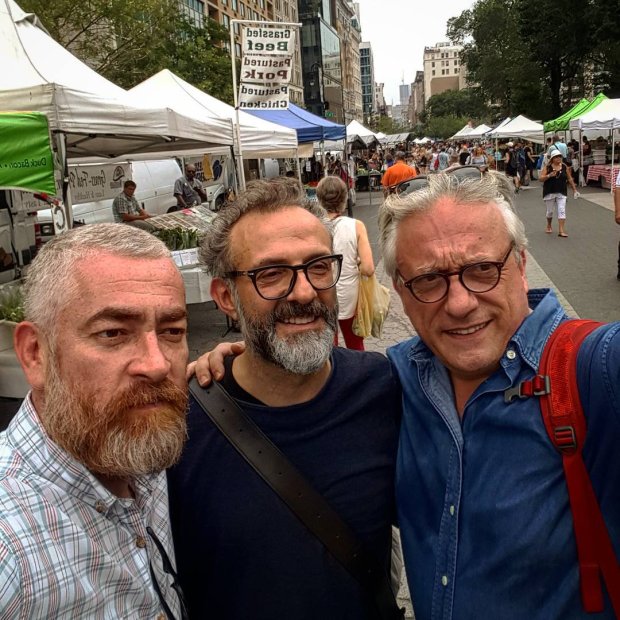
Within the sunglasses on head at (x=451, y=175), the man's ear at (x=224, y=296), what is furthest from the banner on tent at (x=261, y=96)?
the sunglasses on head at (x=451, y=175)

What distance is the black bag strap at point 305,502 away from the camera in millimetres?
1678

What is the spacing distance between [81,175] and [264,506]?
33.0 feet

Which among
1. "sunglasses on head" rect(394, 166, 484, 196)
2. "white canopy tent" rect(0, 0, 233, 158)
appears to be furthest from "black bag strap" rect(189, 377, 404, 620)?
"white canopy tent" rect(0, 0, 233, 158)

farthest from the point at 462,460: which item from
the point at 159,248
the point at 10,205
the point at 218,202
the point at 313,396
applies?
the point at 218,202

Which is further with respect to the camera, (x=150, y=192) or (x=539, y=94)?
(x=539, y=94)

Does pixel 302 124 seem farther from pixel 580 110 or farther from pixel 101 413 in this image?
pixel 101 413

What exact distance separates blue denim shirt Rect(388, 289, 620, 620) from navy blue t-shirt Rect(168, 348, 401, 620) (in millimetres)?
159

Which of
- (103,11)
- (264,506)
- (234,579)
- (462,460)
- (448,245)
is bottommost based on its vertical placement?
(234,579)

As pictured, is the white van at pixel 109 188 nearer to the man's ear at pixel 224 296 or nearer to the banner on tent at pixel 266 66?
the banner on tent at pixel 266 66

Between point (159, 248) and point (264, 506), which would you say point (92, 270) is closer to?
point (159, 248)

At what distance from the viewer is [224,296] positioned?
6.86 ft

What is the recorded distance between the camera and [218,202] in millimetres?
18797

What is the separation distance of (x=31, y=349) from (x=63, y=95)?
422 centimetres

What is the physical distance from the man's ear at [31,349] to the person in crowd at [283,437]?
1.81ft
